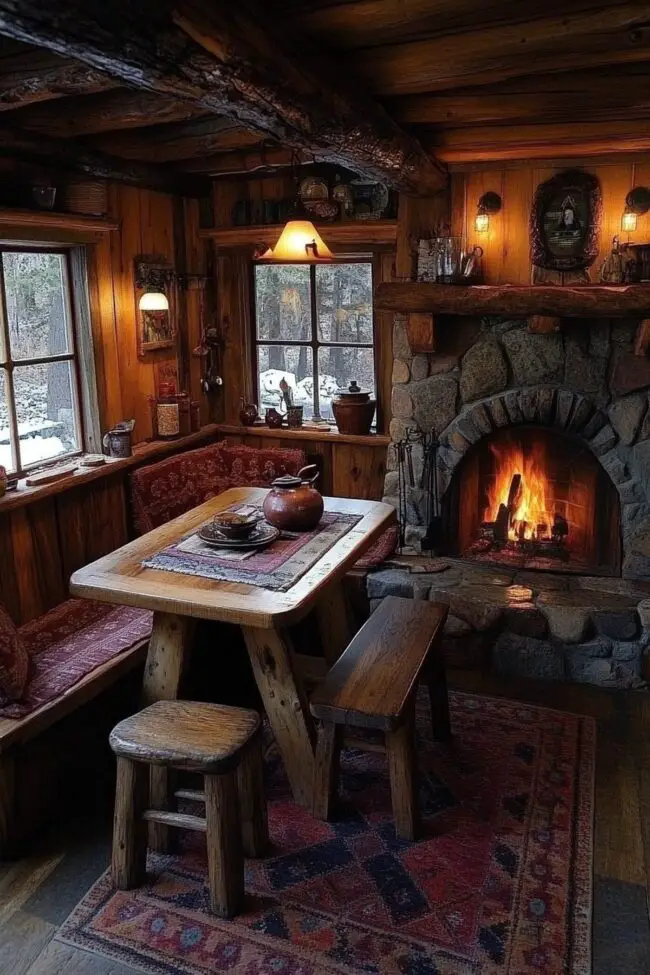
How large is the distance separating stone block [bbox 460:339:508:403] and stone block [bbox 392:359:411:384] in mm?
288

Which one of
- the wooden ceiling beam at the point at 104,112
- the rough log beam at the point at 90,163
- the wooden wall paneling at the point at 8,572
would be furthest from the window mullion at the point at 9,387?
the wooden ceiling beam at the point at 104,112

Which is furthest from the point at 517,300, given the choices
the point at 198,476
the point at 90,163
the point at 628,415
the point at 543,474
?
the point at 90,163

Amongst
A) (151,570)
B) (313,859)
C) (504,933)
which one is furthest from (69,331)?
(504,933)

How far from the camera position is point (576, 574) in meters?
4.31

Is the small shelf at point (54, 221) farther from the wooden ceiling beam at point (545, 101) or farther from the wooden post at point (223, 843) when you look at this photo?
the wooden post at point (223, 843)

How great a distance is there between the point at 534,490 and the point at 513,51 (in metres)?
2.53

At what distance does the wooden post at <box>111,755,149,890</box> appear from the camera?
2.46 metres

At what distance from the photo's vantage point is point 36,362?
3.88 m

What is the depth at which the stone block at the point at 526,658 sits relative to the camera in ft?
12.6

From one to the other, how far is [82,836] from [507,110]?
3019mm

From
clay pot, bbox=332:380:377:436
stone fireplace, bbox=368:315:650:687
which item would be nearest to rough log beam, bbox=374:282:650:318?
stone fireplace, bbox=368:315:650:687

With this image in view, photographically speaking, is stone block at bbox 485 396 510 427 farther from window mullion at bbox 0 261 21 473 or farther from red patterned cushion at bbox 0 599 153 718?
window mullion at bbox 0 261 21 473

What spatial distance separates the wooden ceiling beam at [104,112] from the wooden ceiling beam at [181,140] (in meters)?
0.42

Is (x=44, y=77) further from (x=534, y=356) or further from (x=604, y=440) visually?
(x=604, y=440)
